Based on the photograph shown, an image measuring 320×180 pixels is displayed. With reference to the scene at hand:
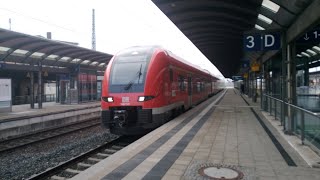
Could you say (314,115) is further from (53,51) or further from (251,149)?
(53,51)

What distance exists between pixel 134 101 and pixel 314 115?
5.40 meters

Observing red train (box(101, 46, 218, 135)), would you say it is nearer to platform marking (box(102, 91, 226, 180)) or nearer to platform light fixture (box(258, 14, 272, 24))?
platform marking (box(102, 91, 226, 180))

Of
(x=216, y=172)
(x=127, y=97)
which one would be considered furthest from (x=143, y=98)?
(x=216, y=172)

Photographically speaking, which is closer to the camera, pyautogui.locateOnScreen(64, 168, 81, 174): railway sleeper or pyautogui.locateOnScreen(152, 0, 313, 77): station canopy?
pyautogui.locateOnScreen(64, 168, 81, 174): railway sleeper

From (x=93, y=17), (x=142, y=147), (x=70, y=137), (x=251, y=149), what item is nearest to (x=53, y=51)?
(x=70, y=137)

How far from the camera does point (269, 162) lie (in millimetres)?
5723

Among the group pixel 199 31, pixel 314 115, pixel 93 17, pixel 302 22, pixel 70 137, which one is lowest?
pixel 70 137

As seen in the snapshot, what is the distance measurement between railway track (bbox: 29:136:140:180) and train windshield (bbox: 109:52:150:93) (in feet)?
5.66

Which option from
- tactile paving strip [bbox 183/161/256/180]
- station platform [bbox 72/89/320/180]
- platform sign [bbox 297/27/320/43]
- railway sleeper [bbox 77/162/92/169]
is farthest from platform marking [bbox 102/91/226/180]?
platform sign [bbox 297/27/320/43]

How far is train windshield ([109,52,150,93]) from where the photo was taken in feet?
33.6

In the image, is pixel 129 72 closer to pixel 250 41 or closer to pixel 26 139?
pixel 250 41

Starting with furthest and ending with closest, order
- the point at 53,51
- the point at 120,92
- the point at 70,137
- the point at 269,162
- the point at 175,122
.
Answer: 1. the point at 53,51
2. the point at 70,137
3. the point at 175,122
4. the point at 120,92
5. the point at 269,162

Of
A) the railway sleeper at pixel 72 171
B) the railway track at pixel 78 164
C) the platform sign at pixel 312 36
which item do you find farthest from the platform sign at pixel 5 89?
the platform sign at pixel 312 36

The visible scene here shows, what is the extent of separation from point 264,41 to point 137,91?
160 inches
